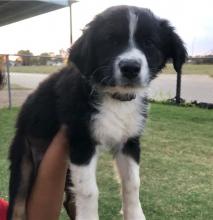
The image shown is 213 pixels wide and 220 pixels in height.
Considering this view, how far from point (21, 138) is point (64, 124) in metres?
Answer: 0.46

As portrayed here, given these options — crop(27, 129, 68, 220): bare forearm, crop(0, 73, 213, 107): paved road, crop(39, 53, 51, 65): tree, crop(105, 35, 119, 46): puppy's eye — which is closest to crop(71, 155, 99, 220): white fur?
crop(27, 129, 68, 220): bare forearm

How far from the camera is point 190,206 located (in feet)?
15.9

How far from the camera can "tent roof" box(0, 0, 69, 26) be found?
36.0 feet

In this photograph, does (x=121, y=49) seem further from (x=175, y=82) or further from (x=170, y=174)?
(x=175, y=82)

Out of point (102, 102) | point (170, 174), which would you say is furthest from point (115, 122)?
point (170, 174)

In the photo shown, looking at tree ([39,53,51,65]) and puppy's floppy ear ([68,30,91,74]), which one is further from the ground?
puppy's floppy ear ([68,30,91,74])

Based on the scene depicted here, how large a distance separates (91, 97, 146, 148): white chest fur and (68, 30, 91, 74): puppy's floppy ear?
240 millimetres

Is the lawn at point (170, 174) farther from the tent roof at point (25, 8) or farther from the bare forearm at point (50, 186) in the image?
the tent roof at point (25, 8)

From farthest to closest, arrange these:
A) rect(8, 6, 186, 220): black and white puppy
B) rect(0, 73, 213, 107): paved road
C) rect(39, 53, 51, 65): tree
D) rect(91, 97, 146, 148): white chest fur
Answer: rect(0, 73, 213, 107): paved road < rect(39, 53, 51, 65): tree < rect(91, 97, 146, 148): white chest fur < rect(8, 6, 186, 220): black and white puppy

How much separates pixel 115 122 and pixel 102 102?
144 millimetres

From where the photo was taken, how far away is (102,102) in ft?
9.62

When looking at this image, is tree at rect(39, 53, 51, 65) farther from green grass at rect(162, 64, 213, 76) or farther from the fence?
green grass at rect(162, 64, 213, 76)

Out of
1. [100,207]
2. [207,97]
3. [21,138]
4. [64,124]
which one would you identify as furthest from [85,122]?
[207,97]

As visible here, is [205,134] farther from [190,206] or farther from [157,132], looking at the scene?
[190,206]
